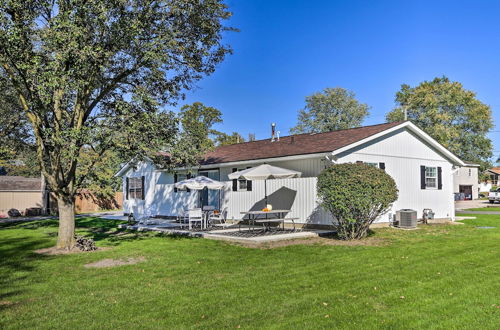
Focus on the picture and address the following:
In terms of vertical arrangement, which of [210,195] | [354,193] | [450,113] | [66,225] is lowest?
[66,225]

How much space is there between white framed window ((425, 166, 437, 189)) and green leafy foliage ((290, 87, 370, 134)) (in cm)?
3081

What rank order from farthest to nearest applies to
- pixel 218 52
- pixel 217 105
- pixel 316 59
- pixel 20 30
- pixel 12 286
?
pixel 217 105 → pixel 316 59 → pixel 218 52 → pixel 20 30 → pixel 12 286

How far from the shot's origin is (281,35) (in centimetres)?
2472

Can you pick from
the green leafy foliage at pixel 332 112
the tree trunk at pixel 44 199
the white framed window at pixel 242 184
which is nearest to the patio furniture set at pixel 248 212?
the white framed window at pixel 242 184

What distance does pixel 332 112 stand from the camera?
5009cm

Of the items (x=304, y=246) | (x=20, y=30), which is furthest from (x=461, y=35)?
(x=20, y=30)

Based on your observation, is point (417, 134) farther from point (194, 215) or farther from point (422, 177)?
point (194, 215)

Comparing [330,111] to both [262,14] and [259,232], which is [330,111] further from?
[259,232]

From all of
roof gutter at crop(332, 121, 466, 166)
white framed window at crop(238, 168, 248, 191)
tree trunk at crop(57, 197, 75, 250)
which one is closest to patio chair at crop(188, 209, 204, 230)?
white framed window at crop(238, 168, 248, 191)

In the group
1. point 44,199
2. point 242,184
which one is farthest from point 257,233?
point 44,199

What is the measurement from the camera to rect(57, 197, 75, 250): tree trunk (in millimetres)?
10719

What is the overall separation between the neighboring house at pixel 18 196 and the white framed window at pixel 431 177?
2687 centimetres

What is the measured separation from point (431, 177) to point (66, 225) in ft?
49.8

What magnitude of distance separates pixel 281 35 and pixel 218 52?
1321cm
